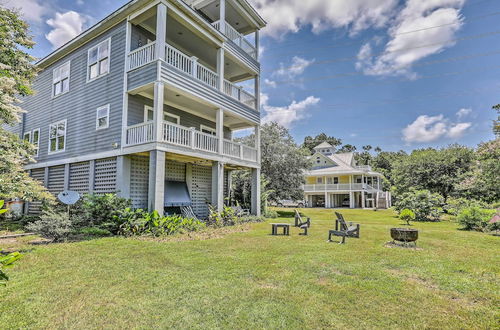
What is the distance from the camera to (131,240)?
825 cm

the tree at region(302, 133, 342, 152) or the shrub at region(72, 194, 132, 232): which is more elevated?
the tree at region(302, 133, 342, 152)

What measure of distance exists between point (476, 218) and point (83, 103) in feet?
65.4

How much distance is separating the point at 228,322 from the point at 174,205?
10.3m

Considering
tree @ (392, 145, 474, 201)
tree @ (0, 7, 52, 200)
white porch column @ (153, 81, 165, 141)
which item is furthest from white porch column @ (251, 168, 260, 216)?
tree @ (392, 145, 474, 201)

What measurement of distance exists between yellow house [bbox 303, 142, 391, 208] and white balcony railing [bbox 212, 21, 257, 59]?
19.5 metres

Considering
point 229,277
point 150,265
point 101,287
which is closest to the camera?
point 101,287

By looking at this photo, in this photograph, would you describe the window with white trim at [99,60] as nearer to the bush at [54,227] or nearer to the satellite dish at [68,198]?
the satellite dish at [68,198]

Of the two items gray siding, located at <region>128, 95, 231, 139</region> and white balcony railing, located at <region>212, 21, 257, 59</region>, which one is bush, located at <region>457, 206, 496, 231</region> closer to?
white balcony railing, located at <region>212, 21, 257, 59</region>

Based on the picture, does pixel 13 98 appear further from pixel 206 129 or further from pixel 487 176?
pixel 487 176

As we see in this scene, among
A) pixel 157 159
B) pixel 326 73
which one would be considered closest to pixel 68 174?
pixel 157 159

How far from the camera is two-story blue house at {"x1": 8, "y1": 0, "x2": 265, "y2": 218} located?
1079cm

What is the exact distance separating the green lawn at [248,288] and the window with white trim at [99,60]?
8758 mm

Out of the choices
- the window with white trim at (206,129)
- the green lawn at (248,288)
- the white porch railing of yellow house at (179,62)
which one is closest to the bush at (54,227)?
the green lawn at (248,288)

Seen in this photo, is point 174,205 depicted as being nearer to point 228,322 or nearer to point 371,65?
point 228,322
